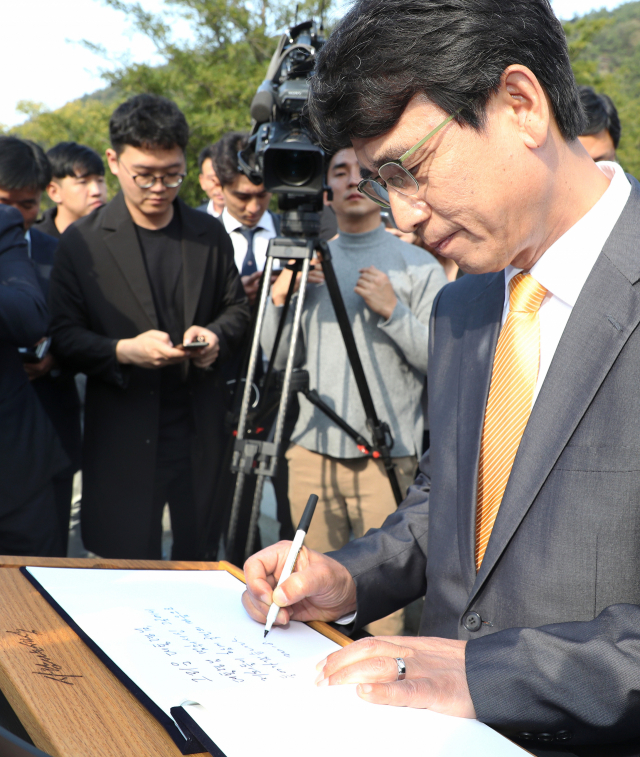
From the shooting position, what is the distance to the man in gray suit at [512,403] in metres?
0.90

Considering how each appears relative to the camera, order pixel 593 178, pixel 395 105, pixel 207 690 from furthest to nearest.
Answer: pixel 593 178 → pixel 395 105 → pixel 207 690

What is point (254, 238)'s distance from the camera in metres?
3.93

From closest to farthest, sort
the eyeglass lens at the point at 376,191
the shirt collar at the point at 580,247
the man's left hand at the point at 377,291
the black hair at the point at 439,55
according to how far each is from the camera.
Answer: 1. the black hair at the point at 439,55
2. the shirt collar at the point at 580,247
3. the eyeglass lens at the point at 376,191
4. the man's left hand at the point at 377,291

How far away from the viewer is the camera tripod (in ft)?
7.86

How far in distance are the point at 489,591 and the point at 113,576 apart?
67 cm

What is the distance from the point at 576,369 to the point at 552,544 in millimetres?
284

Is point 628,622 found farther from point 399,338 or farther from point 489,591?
point 399,338

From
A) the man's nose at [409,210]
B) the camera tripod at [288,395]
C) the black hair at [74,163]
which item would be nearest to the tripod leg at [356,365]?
the camera tripod at [288,395]

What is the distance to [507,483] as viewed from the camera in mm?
1121

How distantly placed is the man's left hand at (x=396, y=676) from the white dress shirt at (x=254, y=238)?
312cm

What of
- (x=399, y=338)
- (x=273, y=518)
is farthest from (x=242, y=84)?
(x=399, y=338)

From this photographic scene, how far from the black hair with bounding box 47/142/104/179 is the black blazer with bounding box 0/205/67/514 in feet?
5.84

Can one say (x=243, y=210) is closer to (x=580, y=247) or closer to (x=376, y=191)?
(x=376, y=191)
